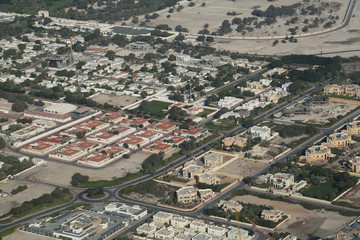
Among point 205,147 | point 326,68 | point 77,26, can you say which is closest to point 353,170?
point 205,147

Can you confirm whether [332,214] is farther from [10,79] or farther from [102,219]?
[10,79]

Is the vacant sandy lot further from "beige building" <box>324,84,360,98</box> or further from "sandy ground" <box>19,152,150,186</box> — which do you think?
"beige building" <box>324,84,360,98</box>

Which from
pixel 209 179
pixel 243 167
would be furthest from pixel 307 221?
pixel 243 167

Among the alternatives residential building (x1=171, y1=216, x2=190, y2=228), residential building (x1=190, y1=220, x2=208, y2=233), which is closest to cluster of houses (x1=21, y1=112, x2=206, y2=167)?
residential building (x1=171, y1=216, x2=190, y2=228)

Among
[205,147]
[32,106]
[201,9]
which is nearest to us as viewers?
[205,147]

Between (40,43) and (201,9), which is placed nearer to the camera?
(40,43)

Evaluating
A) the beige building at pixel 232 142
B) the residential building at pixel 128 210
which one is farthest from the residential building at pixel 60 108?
the residential building at pixel 128 210
